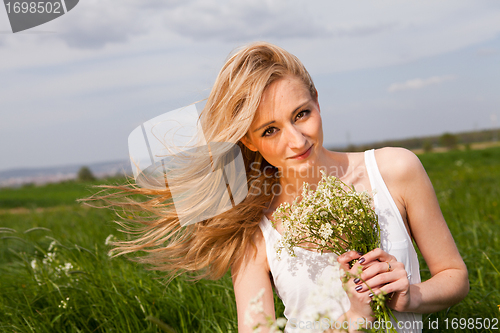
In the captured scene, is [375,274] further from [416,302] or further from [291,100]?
[291,100]

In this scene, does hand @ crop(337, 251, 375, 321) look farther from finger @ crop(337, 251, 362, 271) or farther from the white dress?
the white dress

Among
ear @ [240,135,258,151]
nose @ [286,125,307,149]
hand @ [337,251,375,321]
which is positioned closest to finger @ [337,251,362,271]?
hand @ [337,251,375,321]

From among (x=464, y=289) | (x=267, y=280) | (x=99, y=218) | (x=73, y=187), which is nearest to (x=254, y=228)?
(x=267, y=280)

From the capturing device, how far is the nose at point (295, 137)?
218cm

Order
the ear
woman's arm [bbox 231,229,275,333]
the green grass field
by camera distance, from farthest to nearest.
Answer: the green grass field → the ear → woman's arm [bbox 231,229,275,333]

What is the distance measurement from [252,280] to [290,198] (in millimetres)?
619

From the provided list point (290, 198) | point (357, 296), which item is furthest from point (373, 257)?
point (290, 198)

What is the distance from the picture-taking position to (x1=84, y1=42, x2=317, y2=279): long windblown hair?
2402 mm

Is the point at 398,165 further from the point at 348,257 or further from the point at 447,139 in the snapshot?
the point at 447,139

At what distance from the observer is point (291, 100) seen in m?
2.28

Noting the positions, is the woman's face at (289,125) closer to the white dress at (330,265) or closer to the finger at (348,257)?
the white dress at (330,265)

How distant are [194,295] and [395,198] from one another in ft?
5.85

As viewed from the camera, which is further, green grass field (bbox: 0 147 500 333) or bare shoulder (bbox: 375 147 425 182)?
green grass field (bbox: 0 147 500 333)

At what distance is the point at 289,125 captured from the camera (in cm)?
223
